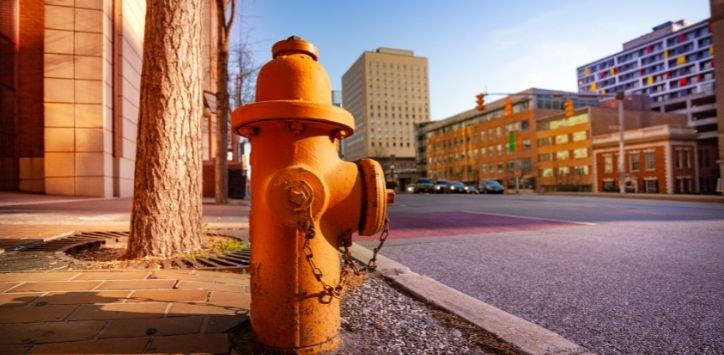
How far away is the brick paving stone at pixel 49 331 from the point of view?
1.63 meters

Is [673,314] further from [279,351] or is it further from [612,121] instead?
[612,121]

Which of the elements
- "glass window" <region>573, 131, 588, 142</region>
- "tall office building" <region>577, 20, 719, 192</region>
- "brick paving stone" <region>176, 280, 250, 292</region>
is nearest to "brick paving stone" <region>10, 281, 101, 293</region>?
"brick paving stone" <region>176, 280, 250, 292</region>

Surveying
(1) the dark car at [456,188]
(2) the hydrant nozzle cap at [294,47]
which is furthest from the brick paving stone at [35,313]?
(1) the dark car at [456,188]

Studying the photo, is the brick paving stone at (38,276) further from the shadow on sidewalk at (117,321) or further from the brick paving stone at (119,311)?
the brick paving stone at (119,311)

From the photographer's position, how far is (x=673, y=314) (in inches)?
92.1

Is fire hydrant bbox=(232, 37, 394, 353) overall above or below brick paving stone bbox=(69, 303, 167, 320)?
above

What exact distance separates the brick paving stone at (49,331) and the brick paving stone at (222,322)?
46 centimetres

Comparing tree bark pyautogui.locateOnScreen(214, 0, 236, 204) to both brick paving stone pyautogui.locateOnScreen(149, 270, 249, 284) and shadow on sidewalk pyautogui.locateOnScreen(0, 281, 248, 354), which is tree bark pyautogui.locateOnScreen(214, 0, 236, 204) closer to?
brick paving stone pyautogui.locateOnScreen(149, 270, 249, 284)

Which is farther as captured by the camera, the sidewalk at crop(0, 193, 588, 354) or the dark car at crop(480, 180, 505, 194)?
the dark car at crop(480, 180, 505, 194)

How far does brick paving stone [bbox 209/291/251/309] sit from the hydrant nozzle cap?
1.34 meters

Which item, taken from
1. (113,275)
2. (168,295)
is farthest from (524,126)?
(168,295)

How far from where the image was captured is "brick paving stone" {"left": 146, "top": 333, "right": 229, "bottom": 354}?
5.22ft

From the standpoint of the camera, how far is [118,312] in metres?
1.98

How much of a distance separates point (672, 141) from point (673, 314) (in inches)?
2263
